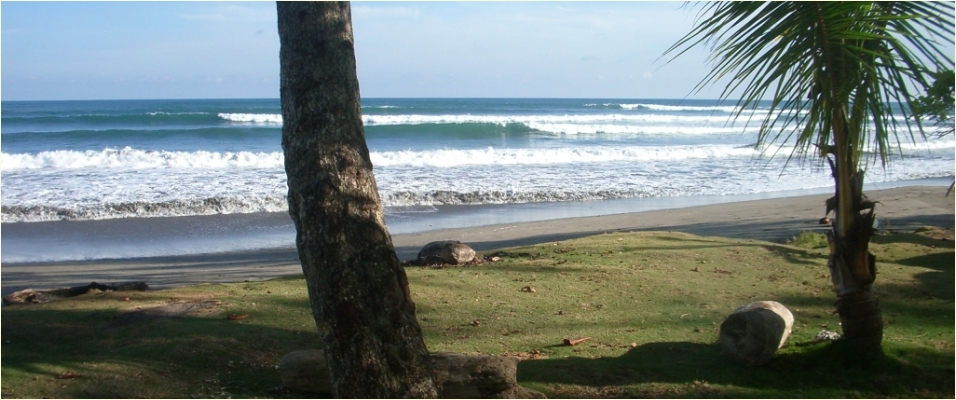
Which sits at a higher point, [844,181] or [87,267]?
[844,181]

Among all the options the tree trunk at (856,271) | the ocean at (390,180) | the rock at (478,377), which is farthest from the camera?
the ocean at (390,180)

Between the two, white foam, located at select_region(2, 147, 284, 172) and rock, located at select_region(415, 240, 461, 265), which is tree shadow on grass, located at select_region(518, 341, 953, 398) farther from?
white foam, located at select_region(2, 147, 284, 172)

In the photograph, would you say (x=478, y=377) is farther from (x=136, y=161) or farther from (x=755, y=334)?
(x=136, y=161)

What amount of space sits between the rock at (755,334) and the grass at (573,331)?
0.08m

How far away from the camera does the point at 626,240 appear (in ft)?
29.3

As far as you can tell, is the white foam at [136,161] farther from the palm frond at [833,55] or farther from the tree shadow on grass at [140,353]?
the palm frond at [833,55]

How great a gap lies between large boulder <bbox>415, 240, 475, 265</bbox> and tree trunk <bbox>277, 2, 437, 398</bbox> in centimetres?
467

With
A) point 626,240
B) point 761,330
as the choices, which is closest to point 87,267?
point 626,240

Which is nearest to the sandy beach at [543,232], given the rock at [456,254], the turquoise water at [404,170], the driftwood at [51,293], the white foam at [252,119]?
the turquoise water at [404,170]

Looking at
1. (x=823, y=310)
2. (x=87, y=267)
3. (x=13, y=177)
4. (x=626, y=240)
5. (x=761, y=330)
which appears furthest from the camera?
(x=13, y=177)

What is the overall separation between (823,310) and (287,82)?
4.62m

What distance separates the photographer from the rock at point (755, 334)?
4496mm

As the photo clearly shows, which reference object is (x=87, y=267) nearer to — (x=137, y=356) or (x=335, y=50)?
(x=137, y=356)

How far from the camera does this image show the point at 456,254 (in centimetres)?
788
